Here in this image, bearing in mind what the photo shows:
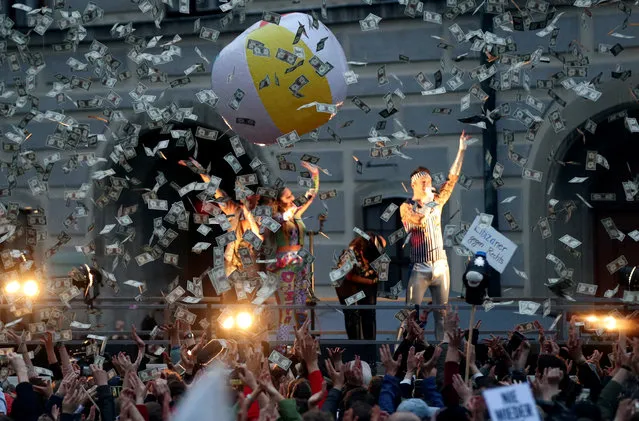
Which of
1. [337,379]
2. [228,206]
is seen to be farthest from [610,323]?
[337,379]

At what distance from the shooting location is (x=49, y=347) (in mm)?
10875

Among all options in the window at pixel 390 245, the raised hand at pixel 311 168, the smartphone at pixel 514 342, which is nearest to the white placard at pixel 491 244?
the smartphone at pixel 514 342

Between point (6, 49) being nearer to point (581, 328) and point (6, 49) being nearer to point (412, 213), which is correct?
point (412, 213)

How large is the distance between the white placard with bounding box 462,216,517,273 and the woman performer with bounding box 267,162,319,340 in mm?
4951

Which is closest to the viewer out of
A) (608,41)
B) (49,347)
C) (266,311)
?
(49,347)

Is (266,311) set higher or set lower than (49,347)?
lower

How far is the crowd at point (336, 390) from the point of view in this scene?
7.44 metres

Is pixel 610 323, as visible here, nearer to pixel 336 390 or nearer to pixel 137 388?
pixel 336 390

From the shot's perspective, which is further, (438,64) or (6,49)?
(6,49)

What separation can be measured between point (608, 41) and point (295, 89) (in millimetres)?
5182

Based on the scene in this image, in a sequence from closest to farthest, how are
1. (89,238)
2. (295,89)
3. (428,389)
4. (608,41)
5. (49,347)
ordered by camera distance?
(428,389) → (49,347) → (295,89) → (608,41) → (89,238)

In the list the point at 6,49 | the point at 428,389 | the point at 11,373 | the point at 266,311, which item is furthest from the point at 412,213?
the point at 6,49

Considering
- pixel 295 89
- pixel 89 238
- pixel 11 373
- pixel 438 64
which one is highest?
pixel 295 89

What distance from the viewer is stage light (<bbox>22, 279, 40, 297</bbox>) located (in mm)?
17000
